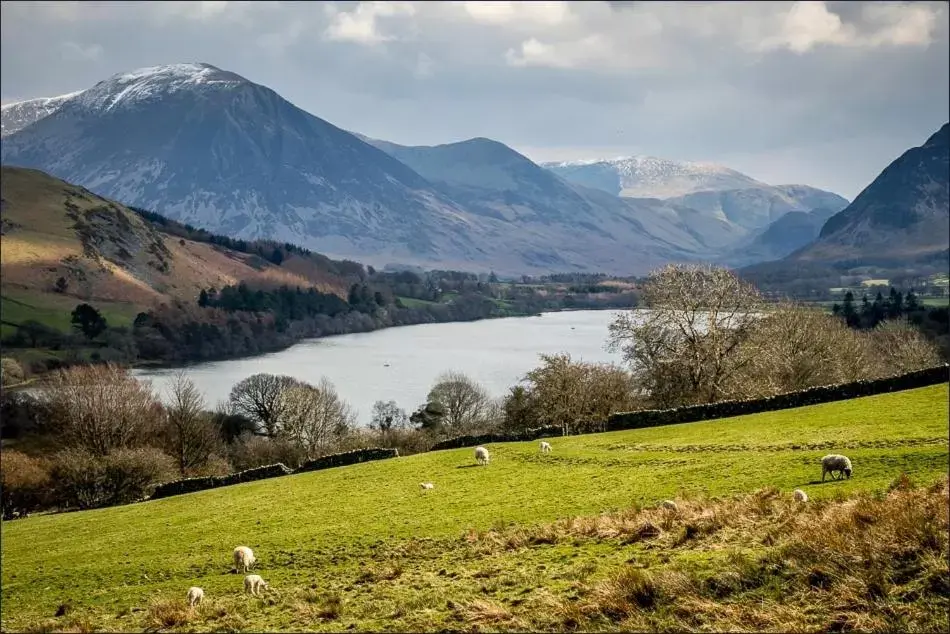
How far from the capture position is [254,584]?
16.2 meters

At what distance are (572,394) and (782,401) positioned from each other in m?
15.8

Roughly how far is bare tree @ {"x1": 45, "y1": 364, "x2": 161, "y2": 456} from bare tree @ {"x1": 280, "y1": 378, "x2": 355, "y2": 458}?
1151 centimetres

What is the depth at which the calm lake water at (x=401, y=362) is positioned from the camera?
4141 inches

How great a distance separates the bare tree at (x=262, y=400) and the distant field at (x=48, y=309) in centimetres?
7761

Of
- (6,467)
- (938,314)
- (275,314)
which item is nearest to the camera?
Result: (6,467)

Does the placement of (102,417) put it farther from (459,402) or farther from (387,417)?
(459,402)

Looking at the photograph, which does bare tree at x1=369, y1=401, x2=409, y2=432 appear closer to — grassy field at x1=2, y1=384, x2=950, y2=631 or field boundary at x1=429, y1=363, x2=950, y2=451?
field boundary at x1=429, y1=363, x2=950, y2=451

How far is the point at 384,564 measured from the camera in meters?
16.5

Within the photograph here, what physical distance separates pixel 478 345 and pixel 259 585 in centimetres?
14097

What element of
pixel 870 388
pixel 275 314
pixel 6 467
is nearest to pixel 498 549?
pixel 870 388

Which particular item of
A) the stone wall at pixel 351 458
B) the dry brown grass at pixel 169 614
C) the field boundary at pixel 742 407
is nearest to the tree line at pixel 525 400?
the field boundary at pixel 742 407

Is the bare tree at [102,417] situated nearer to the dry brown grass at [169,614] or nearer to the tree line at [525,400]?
the tree line at [525,400]

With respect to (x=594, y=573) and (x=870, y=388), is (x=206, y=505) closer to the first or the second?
(x=594, y=573)

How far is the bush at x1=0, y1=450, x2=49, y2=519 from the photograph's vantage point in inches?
1850
